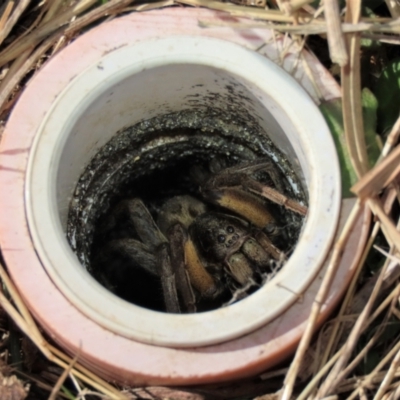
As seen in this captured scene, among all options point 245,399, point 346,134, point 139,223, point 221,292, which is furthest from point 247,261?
point 346,134

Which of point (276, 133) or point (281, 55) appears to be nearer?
point (281, 55)

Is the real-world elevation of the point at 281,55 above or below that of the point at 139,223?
above

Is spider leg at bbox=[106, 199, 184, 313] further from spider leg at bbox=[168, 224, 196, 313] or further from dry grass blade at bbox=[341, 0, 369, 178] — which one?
dry grass blade at bbox=[341, 0, 369, 178]

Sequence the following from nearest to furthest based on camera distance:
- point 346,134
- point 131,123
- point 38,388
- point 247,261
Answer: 1. point 346,134
2. point 38,388
3. point 131,123
4. point 247,261

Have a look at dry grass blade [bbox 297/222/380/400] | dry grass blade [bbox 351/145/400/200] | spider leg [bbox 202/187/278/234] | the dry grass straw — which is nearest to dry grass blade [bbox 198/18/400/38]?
the dry grass straw

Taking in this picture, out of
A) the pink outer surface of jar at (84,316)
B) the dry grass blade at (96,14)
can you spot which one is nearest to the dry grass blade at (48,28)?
the dry grass blade at (96,14)

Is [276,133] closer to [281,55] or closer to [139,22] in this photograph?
[281,55]

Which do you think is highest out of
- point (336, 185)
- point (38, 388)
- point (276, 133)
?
point (276, 133)

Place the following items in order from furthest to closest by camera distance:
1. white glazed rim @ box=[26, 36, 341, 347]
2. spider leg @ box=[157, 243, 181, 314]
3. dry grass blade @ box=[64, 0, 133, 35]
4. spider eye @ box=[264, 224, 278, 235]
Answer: spider eye @ box=[264, 224, 278, 235] → spider leg @ box=[157, 243, 181, 314] → dry grass blade @ box=[64, 0, 133, 35] → white glazed rim @ box=[26, 36, 341, 347]
